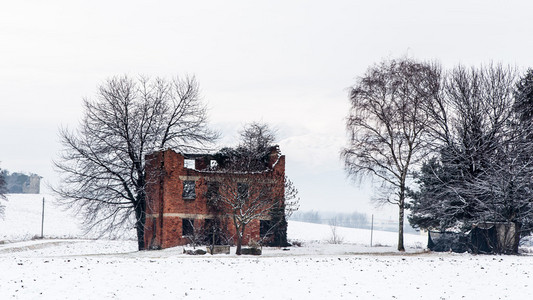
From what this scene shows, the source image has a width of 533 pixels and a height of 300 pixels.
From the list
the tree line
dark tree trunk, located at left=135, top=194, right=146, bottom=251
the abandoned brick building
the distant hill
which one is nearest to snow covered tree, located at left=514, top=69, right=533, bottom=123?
the tree line

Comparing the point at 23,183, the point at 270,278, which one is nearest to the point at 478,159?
the point at 270,278

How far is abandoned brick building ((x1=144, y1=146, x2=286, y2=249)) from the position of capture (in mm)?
45938

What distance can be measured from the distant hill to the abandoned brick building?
110 metres

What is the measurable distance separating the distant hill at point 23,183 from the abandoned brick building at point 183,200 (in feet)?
360

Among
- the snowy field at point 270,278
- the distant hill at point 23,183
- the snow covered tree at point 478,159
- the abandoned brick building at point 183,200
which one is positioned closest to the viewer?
the snowy field at point 270,278

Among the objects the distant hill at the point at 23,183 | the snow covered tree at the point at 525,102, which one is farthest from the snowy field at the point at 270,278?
the distant hill at the point at 23,183

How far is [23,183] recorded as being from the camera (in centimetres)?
15338

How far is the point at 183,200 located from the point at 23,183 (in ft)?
393

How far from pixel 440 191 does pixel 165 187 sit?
19.8 m

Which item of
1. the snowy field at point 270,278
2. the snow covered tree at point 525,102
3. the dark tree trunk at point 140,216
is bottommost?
the snowy field at point 270,278

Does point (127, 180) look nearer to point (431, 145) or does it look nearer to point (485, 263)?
point (431, 145)

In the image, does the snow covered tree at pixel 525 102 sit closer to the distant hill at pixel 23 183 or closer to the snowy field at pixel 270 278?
the snowy field at pixel 270 278

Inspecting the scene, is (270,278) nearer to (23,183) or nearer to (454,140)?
(454,140)

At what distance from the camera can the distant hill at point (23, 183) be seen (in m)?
148
